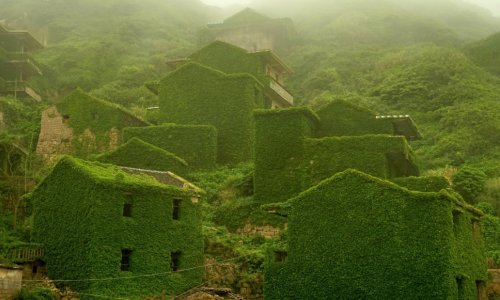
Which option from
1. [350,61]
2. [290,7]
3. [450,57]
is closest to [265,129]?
[450,57]

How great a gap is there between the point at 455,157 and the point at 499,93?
50.4ft

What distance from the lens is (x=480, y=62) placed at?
75.8 meters

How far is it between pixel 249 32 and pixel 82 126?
4183 centimetres

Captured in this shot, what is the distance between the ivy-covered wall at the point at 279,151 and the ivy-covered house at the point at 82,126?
561 inches

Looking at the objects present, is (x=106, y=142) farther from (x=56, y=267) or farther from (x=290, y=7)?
(x=290, y=7)

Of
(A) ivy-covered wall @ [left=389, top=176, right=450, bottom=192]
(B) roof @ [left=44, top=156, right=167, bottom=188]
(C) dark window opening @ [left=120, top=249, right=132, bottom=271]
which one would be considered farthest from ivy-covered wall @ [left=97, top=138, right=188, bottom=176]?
(A) ivy-covered wall @ [left=389, top=176, right=450, bottom=192]

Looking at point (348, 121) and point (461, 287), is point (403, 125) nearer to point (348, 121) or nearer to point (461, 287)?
point (348, 121)

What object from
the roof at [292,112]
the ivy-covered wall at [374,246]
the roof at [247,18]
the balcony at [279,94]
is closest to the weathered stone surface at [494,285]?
the ivy-covered wall at [374,246]

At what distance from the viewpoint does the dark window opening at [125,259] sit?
99.2ft

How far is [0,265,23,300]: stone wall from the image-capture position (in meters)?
26.0

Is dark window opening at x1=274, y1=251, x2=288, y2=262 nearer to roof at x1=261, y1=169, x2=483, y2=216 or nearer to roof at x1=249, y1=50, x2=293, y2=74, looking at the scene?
roof at x1=261, y1=169, x2=483, y2=216

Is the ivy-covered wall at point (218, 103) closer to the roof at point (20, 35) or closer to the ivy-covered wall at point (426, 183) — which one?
the ivy-covered wall at point (426, 183)

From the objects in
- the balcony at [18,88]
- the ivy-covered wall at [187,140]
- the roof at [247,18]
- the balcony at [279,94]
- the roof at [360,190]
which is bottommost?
the roof at [360,190]

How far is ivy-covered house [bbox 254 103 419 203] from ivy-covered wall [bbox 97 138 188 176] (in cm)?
620
